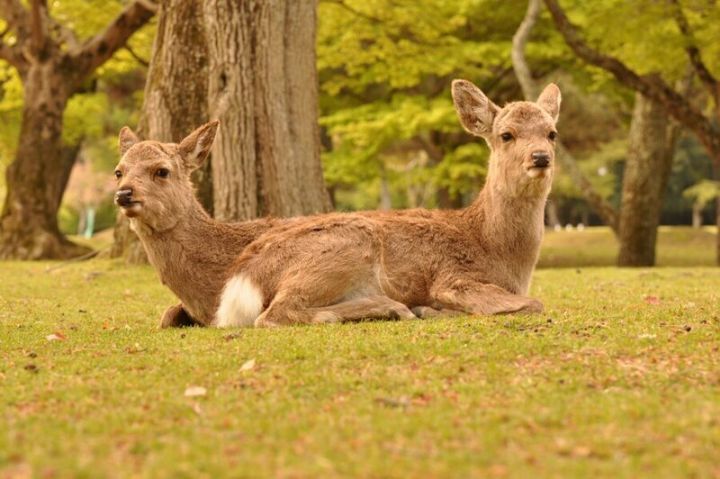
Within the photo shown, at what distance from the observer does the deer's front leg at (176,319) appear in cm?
755

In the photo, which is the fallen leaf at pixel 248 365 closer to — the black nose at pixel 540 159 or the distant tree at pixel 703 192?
the black nose at pixel 540 159

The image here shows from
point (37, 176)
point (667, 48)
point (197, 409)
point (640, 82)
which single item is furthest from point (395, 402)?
point (37, 176)

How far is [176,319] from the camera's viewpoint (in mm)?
7609

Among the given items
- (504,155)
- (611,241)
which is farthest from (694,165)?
(504,155)

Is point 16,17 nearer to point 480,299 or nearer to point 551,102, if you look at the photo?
point 551,102

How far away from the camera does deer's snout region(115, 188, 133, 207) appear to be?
6.99 m

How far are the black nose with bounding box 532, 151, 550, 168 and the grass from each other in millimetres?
1173

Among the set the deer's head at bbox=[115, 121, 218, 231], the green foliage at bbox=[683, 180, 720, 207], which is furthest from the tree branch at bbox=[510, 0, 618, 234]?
the green foliage at bbox=[683, 180, 720, 207]

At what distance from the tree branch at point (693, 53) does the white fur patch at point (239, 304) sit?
13294 mm

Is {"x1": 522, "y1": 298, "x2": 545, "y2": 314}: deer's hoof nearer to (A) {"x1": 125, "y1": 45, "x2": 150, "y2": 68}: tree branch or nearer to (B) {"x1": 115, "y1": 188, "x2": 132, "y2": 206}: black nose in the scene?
(B) {"x1": 115, "y1": 188, "x2": 132, "y2": 206}: black nose

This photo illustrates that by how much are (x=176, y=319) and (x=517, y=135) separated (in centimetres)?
311

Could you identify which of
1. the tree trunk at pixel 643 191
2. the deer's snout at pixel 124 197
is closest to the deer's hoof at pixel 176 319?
the deer's snout at pixel 124 197

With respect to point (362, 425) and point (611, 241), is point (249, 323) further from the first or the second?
point (611, 241)

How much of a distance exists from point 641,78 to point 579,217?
135 feet
